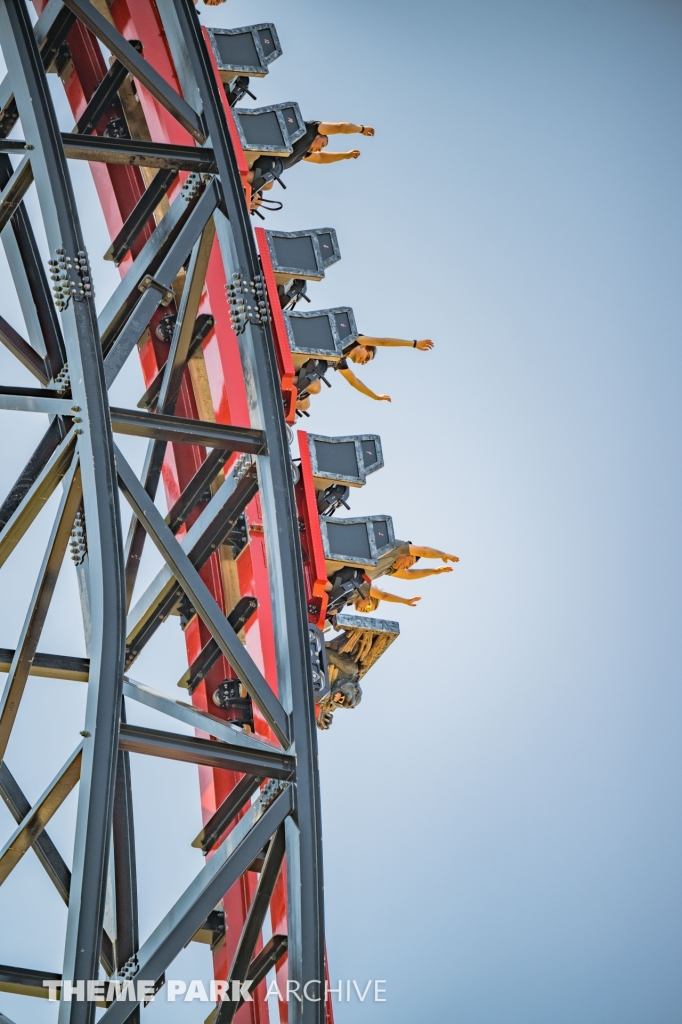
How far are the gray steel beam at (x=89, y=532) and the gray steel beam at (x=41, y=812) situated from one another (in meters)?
0.32

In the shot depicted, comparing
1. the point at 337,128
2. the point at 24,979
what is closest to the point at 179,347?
the point at 337,128

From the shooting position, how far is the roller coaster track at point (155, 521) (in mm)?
7406

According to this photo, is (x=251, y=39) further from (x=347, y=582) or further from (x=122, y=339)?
(x=347, y=582)

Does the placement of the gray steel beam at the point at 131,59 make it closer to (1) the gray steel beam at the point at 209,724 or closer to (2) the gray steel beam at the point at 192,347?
(2) the gray steel beam at the point at 192,347

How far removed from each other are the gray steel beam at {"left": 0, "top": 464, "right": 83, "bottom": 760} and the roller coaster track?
0.01 m

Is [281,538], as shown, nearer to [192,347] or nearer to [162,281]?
[162,281]

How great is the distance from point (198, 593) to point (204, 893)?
5.79ft

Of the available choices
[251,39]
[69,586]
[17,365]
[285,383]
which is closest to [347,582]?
[285,383]

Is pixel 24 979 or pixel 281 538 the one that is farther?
pixel 281 538

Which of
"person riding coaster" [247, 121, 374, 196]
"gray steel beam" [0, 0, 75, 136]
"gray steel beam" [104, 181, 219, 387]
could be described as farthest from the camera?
"person riding coaster" [247, 121, 374, 196]

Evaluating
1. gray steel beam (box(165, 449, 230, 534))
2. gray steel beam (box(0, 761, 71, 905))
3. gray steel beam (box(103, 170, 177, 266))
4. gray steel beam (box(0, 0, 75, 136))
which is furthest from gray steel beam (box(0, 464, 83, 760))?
gray steel beam (box(0, 0, 75, 136))

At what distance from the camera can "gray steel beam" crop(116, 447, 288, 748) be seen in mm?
7809

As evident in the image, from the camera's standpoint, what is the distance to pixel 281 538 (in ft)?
27.3

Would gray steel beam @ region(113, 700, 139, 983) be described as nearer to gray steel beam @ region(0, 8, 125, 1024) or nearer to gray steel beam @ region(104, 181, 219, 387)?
gray steel beam @ region(0, 8, 125, 1024)
